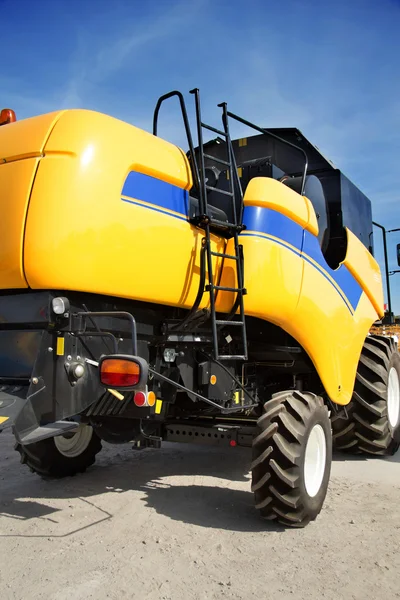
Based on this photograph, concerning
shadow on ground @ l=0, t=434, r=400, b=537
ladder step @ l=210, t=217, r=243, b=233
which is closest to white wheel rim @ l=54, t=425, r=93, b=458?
shadow on ground @ l=0, t=434, r=400, b=537

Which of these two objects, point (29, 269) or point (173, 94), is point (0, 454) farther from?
point (173, 94)

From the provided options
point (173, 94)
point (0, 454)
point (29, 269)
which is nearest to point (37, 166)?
point (29, 269)

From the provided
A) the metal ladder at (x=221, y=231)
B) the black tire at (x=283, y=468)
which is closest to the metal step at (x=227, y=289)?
the metal ladder at (x=221, y=231)

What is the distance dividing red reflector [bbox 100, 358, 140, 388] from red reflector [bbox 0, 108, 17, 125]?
1952 millimetres

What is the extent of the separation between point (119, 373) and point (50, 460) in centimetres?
219

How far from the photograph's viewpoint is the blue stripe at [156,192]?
11.2 feet

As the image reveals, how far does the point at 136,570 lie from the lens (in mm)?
3102

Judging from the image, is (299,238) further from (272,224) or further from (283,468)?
(283,468)

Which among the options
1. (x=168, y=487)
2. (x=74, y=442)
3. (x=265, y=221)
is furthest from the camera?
(x=74, y=442)

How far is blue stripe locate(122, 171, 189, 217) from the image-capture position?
3.40 m

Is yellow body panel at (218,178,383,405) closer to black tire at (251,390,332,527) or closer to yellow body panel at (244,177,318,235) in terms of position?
yellow body panel at (244,177,318,235)

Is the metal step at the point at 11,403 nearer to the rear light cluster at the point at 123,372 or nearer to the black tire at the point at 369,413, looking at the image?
the rear light cluster at the point at 123,372

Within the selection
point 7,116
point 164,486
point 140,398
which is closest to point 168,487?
point 164,486

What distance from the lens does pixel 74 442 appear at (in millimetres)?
5168
